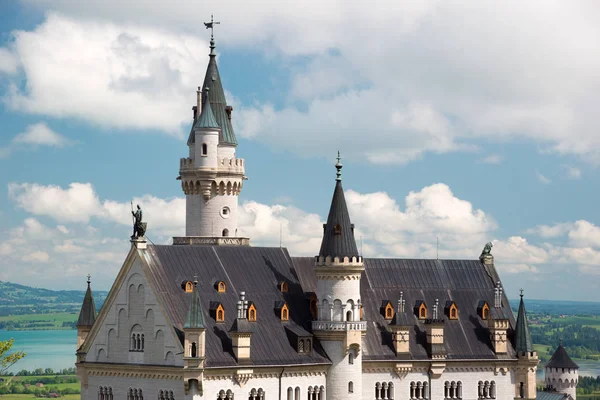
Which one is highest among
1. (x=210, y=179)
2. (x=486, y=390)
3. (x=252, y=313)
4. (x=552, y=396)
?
(x=210, y=179)

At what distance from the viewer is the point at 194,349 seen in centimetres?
10875

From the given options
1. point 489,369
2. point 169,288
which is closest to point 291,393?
point 169,288

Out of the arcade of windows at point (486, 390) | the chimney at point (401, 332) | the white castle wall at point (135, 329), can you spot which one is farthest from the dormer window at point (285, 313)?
the arcade of windows at point (486, 390)

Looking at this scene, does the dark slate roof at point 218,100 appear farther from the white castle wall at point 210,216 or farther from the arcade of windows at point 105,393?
the arcade of windows at point 105,393

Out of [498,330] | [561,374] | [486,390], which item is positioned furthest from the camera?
[561,374]

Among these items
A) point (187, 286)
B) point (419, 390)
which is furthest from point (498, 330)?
point (187, 286)

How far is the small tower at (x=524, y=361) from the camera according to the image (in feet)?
425

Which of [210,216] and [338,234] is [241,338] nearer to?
[338,234]

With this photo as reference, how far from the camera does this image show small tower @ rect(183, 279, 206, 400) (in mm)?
108125

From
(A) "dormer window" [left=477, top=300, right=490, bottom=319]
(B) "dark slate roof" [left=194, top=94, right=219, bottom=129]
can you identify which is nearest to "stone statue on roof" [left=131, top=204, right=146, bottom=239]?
(B) "dark slate roof" [left=194, top=94, right=219, bottom=129]

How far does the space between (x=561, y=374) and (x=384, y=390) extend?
39.3m

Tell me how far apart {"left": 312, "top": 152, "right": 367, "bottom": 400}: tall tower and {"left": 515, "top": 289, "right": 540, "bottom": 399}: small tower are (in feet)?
59.8

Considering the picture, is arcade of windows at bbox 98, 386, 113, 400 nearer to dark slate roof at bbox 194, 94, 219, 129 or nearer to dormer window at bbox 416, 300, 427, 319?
dark slate roof at bbox 194, 94, 219, 129

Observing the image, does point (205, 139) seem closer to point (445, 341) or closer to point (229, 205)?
point (229, 205)
